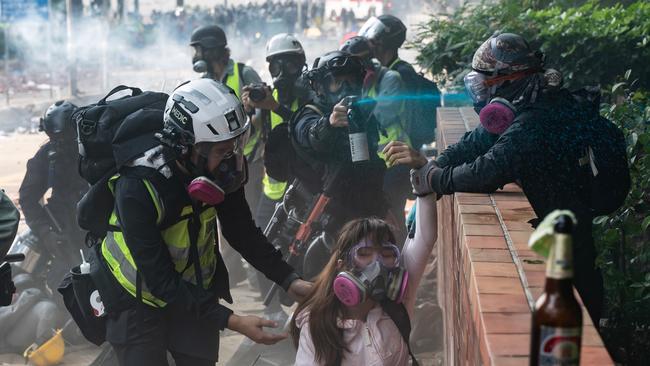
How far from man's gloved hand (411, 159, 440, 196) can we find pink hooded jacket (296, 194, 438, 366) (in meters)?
0.08

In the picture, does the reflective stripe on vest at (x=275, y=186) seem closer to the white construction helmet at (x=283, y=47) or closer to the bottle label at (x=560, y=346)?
the white construction helmet at (x=283, y=47)

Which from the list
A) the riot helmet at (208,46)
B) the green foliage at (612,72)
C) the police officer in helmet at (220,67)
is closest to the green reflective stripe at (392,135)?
the green foliage at (612,72)

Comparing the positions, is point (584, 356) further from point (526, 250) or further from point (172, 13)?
point (172, 13)

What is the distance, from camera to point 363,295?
4.20 metres

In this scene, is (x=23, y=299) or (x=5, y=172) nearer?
(x=23, y=299)

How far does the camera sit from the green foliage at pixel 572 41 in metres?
8.06

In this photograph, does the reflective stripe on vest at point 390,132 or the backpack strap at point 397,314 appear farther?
the reflective stripe on vest at point 390,132

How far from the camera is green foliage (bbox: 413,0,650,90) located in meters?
8.06

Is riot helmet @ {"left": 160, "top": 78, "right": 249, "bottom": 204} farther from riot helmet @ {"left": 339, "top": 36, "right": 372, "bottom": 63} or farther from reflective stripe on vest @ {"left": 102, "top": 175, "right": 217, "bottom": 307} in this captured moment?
riot helmet @ {"left": 339, "top": 36, "right": 372, "bottom": 63}

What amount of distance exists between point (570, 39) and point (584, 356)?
6.00 m

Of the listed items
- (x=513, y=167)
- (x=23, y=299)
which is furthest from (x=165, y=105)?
(x=23, y=299)

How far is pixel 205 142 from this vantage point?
4203mm

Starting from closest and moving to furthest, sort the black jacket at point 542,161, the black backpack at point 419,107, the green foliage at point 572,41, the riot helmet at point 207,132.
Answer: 1. the black jacket at point 542,161
2. the riot helmet at point 207,132
3. the black backpack at point 419,107
4. the green foliage at point 572,41

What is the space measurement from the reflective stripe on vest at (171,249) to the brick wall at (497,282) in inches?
39.2
